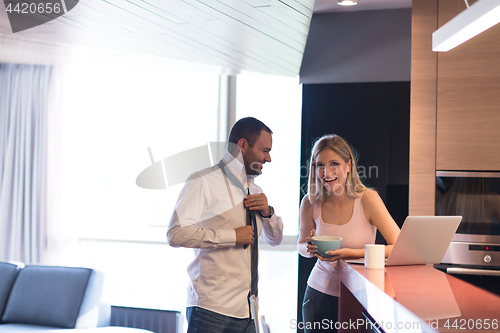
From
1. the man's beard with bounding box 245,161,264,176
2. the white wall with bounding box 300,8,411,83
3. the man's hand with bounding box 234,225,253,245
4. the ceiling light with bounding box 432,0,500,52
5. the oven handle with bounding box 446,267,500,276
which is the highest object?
the white wall with bounding box 300,8,411,83

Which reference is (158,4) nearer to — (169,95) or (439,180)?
(439,180)

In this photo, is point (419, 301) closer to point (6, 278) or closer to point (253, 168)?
point (253, 168)

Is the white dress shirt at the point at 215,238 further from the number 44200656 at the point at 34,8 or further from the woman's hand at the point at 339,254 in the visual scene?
the number 44200656 at the point at 34,8

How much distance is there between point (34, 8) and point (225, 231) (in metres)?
1.39

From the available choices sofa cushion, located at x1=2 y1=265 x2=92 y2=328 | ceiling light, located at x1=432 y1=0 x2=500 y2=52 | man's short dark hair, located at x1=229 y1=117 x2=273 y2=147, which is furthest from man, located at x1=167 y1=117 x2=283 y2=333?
sofa cushion, located at x1=2 y1=265 x2=92 y2=328

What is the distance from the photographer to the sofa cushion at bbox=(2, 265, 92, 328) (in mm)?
3232

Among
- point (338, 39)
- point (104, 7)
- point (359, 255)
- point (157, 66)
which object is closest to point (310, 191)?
point (359, 255)

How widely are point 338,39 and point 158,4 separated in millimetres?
2078

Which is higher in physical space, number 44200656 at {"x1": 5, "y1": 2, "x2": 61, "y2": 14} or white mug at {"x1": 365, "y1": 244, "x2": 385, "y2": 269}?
number 44200656 at {"x1": 5, "y1": 2, "x2": 61, "y2": 14}

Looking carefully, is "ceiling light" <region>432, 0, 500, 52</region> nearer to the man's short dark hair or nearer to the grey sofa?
the man's short dark hair

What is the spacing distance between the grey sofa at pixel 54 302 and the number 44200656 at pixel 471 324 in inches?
108

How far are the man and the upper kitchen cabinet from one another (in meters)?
1.30

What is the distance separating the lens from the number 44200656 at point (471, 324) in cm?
85

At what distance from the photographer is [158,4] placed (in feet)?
6.15
